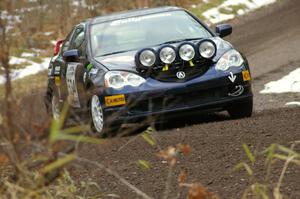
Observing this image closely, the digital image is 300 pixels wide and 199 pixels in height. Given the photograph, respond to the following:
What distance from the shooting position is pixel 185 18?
11.3 m

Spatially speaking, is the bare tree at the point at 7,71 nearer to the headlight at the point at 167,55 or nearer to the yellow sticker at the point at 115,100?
the yellow sticker at the point at 115,100

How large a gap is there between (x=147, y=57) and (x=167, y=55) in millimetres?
221

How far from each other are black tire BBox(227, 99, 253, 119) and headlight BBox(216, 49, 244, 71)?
45 cm

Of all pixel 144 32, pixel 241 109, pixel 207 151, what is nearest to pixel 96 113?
pixel 144 32

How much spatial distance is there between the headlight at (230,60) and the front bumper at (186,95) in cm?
7

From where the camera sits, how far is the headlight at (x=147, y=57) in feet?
31.7

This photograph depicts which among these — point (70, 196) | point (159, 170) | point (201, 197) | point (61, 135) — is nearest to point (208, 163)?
point (159, 170)

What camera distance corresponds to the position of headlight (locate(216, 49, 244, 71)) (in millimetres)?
9961

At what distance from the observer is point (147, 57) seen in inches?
381

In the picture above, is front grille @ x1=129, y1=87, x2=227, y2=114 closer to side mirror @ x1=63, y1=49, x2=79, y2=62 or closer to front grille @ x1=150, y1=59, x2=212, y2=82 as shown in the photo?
front grille @ x1=150, y1=59, x2=212, y2=82

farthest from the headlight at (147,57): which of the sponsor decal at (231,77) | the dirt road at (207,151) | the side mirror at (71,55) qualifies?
Result: the side mirror at (71,55)

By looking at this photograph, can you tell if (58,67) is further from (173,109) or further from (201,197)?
(201,197)

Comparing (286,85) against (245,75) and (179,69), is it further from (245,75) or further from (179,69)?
(179,69)

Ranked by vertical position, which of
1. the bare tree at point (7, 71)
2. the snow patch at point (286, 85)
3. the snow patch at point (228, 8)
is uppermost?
the bare tree at point (7, 71)
